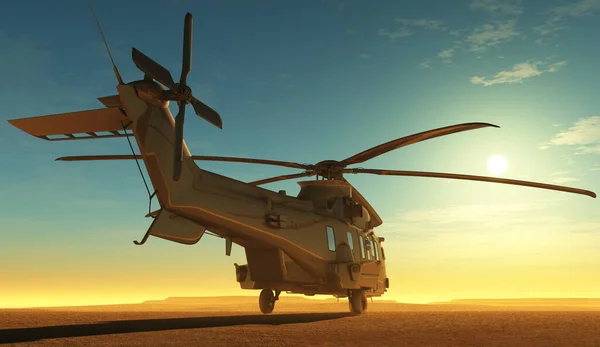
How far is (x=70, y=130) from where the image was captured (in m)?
16.0

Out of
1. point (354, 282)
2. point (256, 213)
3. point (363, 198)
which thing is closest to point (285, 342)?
point (256, 213)

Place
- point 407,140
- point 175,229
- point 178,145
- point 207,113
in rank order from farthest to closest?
point 407,140 → point 207,113 → point 175,229 → point 178,145

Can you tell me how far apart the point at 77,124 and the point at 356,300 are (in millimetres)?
13530

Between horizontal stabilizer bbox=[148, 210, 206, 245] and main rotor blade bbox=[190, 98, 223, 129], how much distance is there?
10.4 feet

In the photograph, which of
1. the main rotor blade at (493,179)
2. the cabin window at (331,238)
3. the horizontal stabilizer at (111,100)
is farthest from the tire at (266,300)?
the horizontal stabilizer at (111,100)

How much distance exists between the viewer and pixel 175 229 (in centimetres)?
1656

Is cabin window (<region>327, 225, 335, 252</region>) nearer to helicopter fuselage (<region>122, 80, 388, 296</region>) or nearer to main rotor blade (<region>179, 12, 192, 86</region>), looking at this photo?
helicopter fuselage (<region>122, 80, 388, 296</region>)

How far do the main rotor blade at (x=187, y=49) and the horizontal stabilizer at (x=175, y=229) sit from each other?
4.06 meters

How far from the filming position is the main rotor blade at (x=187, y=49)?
15.8 meters

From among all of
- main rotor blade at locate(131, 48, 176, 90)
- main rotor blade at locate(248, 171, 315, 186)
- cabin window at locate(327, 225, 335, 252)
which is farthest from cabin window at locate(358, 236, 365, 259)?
main rotor blade at locate(131, 48, 176, 90)

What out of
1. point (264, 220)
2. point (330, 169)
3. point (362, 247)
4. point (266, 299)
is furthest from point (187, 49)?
point (362, 247)

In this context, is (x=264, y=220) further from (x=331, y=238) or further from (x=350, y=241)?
(x=350, y=241)

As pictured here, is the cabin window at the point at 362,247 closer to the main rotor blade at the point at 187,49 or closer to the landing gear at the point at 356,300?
the landing gear at the point at 356,300

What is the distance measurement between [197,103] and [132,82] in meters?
2.16
